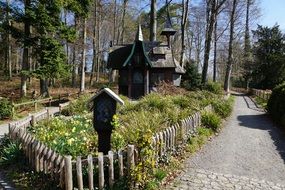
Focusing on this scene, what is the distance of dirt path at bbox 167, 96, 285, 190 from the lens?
27.3 ft

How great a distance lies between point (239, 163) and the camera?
1005 centimetres

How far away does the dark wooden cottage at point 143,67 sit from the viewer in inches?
1201

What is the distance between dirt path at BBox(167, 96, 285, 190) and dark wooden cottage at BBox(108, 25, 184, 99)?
16075 mm

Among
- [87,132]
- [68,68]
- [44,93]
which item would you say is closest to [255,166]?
[87,132]

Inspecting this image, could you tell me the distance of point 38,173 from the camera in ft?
26.1

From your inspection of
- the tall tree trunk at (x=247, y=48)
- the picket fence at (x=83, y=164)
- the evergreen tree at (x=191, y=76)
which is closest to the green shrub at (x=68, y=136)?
the picket fence at (x=83, y=164)

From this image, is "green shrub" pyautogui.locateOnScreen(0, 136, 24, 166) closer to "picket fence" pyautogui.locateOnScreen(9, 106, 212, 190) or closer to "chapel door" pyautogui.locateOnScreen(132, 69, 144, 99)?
"picket fence" pyautogui.locateOnScreen(9, 106, 212, 190)

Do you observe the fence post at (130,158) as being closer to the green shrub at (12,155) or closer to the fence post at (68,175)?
the fence post at (68,175)

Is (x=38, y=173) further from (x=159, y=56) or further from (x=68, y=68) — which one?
(x=159, y=56)

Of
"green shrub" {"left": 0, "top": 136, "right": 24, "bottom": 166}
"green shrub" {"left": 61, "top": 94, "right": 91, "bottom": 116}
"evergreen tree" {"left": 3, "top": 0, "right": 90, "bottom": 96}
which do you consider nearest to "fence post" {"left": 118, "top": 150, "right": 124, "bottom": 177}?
"green shrub" {"left": 0, "top": 136, "right": 24, "bottom": 166}

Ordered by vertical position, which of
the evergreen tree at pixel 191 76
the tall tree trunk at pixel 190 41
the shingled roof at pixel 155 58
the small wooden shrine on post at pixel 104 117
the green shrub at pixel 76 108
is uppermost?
the tall tree trunk at pixel 190 41

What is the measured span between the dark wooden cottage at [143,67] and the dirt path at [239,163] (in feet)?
52.7

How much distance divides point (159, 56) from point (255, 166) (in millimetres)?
A: 22783

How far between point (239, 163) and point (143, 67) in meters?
21.3
